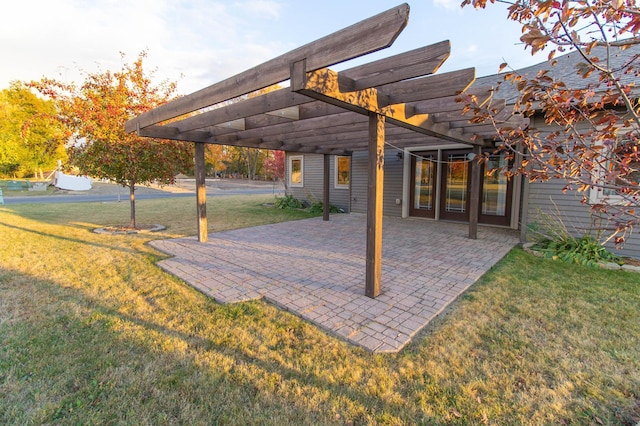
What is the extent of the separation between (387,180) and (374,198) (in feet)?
21.4

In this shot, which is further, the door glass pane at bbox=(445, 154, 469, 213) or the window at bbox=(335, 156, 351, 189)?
the window at bbox=(335, 156, 351, 189)

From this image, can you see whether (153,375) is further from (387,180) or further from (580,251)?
(387,180)

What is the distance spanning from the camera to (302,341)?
2.54 meters

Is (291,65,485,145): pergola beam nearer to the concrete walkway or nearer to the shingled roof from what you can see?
the concrete walkway

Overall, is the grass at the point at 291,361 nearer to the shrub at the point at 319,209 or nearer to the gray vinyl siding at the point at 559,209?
the gray vinyl siding at the point at 559,209

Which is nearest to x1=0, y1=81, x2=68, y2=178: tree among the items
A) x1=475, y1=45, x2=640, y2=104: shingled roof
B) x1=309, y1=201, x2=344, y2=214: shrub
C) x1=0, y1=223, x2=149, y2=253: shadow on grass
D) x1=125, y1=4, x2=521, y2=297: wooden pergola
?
x1=0, y1=223, x2=149, y2=253: shadow on grass

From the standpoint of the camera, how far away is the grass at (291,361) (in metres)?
1.79

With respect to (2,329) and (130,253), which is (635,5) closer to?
(2,329)

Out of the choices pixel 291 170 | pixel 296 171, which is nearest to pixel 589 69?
pixel 296 171

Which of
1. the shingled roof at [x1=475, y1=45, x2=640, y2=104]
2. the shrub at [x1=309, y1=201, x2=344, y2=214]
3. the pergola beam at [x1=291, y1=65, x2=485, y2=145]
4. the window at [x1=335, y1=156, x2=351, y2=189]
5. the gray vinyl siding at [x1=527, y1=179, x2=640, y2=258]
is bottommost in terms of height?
the shrub at [x1=309, y1=201, x2=344, y2=214]

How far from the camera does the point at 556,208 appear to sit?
5.57m

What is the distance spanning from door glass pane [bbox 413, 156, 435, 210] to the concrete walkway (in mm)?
1790

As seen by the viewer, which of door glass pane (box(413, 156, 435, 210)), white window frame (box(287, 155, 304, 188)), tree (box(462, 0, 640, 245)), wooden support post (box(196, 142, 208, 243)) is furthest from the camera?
white window frame (box(287, 155, 304, 188))

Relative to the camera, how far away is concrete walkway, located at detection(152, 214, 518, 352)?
9.58 ft
